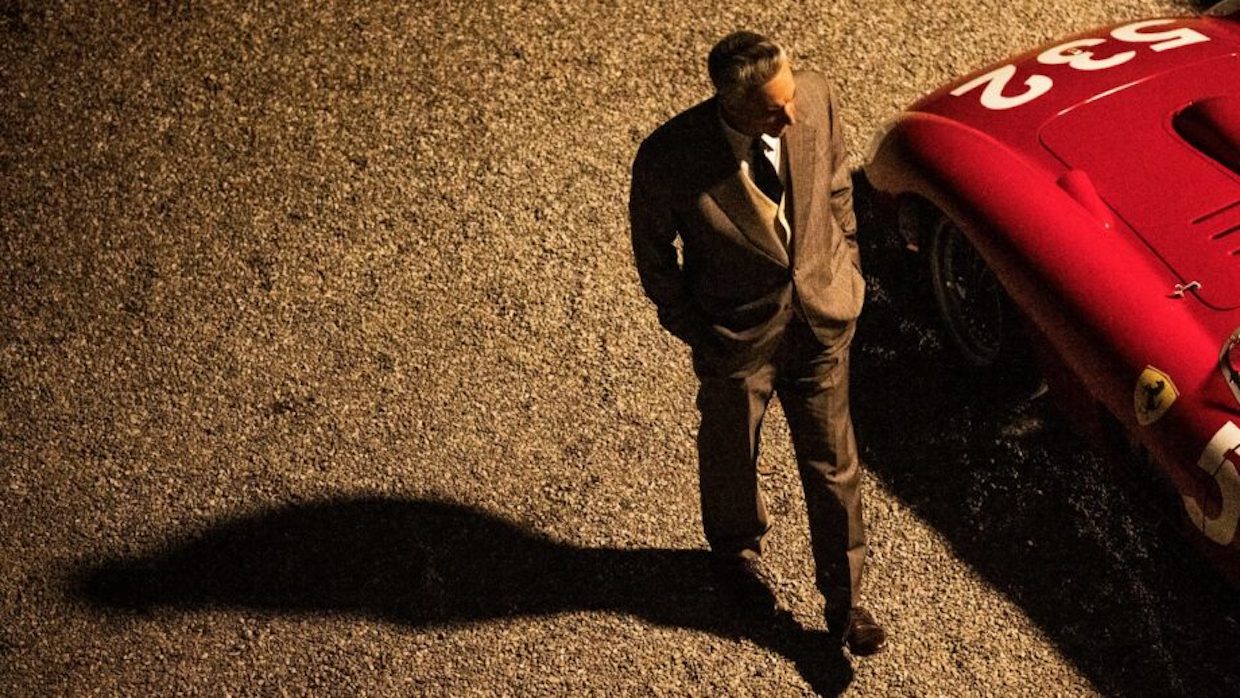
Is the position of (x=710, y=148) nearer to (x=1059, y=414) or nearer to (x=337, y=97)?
(x=1059, y=414)

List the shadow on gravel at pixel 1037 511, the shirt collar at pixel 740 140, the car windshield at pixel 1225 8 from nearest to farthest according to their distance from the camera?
the shirt collar at pixel 740 140
the shadow on gravel at pixel 1037 511
the car windshield at pixel 1225 8

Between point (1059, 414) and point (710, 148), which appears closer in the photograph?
point (710, 148)

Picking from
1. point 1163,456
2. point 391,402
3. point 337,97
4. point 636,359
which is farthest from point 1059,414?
point 337,97

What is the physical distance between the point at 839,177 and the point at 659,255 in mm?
495

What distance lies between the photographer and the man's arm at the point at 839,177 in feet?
10.1

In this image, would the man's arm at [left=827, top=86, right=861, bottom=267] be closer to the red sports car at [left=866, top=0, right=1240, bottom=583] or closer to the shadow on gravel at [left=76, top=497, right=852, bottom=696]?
the red sports car at [left=866, top=0, right=1240, bottom=583]

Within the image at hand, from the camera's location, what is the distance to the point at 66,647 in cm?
398

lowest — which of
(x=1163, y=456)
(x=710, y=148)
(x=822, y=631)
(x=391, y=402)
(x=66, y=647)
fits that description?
(x=66, y=647)

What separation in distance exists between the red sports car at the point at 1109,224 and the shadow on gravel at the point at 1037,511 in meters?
0.19

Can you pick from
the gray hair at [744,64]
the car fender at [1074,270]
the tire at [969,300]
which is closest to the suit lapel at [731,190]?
the gray hair at [744,64]

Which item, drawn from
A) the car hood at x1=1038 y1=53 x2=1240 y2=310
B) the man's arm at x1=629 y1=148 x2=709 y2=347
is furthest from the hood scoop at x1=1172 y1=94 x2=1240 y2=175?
the man's arm at x1=629 y1=148 x2=709 y2=347

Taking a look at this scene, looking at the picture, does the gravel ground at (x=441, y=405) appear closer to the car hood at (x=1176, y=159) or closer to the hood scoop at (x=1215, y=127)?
the car hood at (x=1176, y=159)

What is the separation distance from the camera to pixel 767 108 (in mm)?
2791

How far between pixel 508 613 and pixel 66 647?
1.40 meters
